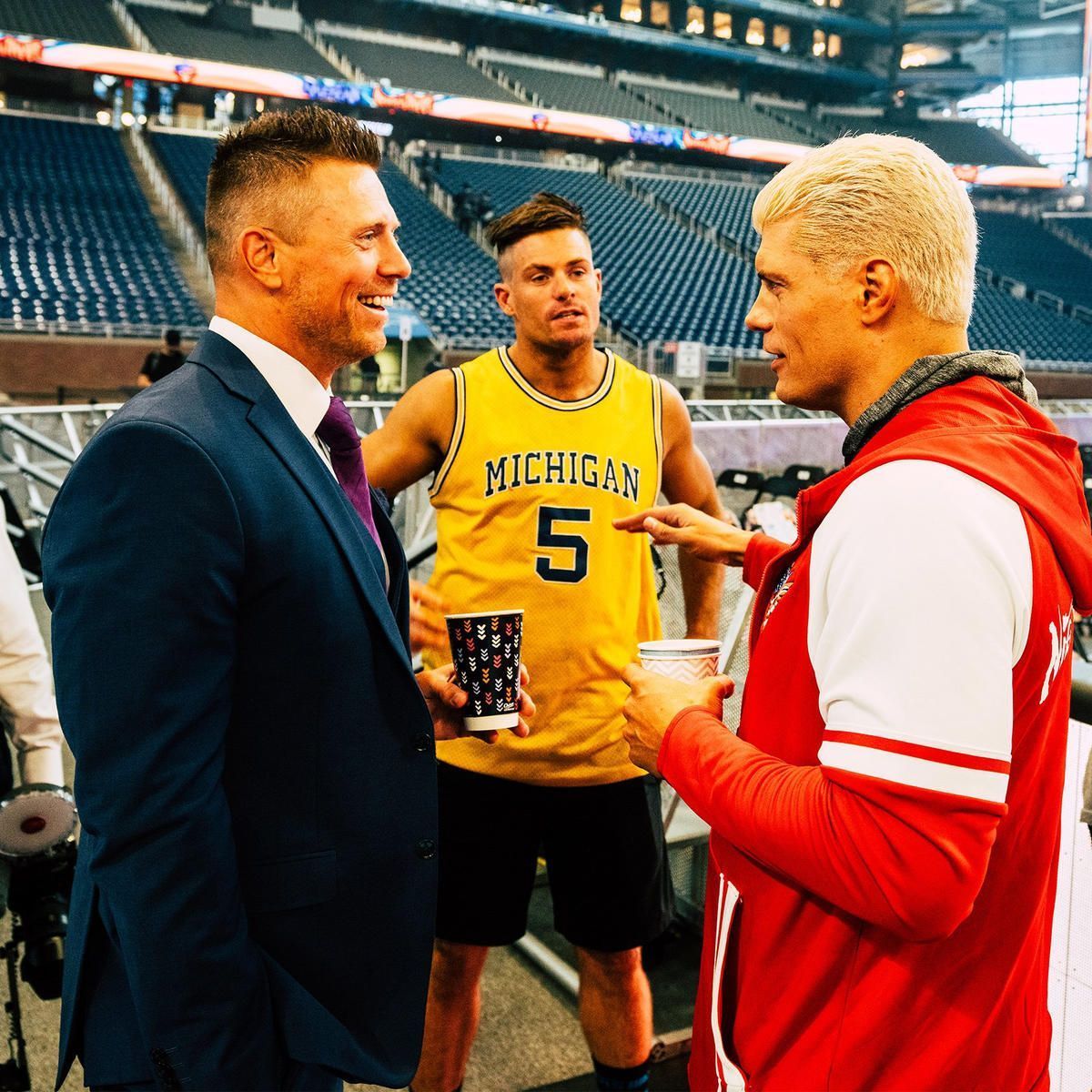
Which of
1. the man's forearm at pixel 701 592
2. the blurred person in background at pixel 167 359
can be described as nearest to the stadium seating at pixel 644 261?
the blurred person in background at pixel 167 359

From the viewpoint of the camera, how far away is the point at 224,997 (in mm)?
1000

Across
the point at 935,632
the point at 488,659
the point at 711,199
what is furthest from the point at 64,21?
the point at 935,632

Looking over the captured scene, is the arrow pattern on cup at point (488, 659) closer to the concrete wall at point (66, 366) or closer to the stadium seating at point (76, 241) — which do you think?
the concrete wall at point (66, 366)

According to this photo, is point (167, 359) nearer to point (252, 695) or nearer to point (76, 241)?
point (252, 695)

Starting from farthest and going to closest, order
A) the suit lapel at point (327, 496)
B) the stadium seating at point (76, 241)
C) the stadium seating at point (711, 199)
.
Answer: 1. the stadium seating at point (711, 199)
2. the stadium seating at point (76, 241)
3. the suit lapel at point (327, 496)

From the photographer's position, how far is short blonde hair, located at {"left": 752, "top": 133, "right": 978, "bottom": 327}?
965 millimetres

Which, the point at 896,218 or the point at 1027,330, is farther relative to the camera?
the point at 1027,330

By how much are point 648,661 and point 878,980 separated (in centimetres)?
44

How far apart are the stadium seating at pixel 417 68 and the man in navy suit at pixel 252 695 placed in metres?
25.0

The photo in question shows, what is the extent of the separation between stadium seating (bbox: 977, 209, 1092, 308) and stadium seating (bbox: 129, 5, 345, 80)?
54.8 ft

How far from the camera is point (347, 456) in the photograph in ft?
4.50

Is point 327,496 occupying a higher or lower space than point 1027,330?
lower

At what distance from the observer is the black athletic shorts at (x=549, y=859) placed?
1.95 meters

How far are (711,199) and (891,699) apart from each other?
2631 cm
